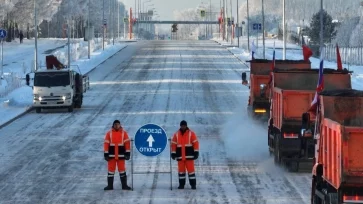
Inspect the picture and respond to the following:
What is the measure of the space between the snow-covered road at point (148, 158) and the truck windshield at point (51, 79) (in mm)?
1365

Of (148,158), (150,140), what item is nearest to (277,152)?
(148,158)

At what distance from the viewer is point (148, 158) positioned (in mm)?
27297

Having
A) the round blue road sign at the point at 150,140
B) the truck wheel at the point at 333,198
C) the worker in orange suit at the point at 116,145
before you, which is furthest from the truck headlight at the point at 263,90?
the truck wheel at the point at 333,198

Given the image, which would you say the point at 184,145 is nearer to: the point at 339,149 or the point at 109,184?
the point at 109,184

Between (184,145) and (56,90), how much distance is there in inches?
926

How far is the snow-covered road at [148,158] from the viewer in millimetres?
20953

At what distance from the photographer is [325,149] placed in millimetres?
16516

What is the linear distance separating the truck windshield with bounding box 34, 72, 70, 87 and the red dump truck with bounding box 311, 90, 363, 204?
1088 inches

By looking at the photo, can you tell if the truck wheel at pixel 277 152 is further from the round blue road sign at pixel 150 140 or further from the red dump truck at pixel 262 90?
the red dump truck at pixel 262 90

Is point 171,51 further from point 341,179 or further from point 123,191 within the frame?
point 341,179

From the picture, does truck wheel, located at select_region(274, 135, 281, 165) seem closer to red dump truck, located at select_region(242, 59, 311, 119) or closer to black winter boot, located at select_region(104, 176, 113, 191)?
black winter boot, located at select_region(104, 176, 113, 191)

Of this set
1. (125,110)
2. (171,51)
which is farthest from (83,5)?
(125,110)

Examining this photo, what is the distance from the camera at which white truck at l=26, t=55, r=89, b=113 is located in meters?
43.3

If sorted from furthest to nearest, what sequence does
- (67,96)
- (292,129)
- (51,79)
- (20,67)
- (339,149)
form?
(20,67) → (51,79) → (67,96) → (292,129) → (339,149)
